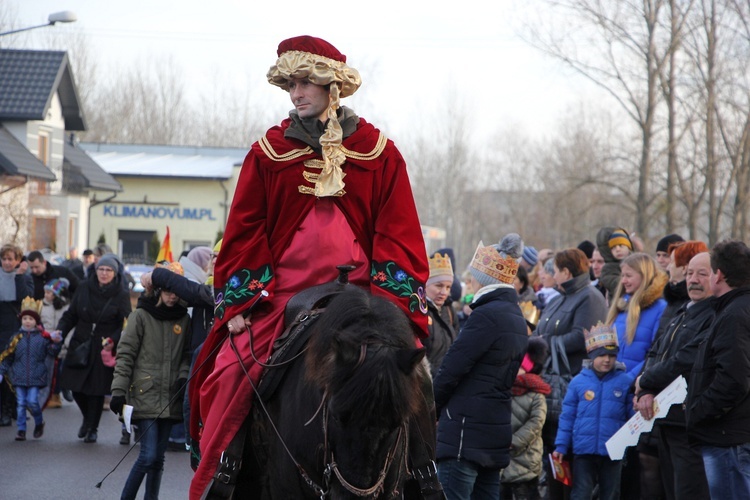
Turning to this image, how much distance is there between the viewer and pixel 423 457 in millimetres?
4652

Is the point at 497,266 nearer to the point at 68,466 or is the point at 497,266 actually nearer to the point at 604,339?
the point at 604,339

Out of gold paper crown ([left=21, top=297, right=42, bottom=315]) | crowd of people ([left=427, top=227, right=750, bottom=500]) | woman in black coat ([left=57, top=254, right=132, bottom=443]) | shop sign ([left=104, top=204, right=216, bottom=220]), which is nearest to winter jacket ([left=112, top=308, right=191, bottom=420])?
crowd of people ([left=427, top=227, right=750, bottom=500])

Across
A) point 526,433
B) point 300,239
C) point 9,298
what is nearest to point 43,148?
point 9,298

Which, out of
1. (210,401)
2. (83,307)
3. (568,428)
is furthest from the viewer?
(83,307)

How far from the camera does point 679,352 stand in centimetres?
718

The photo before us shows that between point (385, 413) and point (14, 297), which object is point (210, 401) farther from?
point (14, 297)

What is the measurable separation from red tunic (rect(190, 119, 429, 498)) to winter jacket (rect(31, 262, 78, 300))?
34.6 feet

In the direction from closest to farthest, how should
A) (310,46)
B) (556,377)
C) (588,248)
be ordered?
(310,46) → (556,377) → (588,248)

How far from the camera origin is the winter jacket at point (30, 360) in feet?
43.0

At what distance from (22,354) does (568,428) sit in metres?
7.73

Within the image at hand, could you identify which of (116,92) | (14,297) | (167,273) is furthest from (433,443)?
(116,92)

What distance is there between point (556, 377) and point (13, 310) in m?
7.86

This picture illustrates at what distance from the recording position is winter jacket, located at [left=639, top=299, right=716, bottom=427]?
7.09 meters

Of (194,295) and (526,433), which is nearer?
(526,433)
